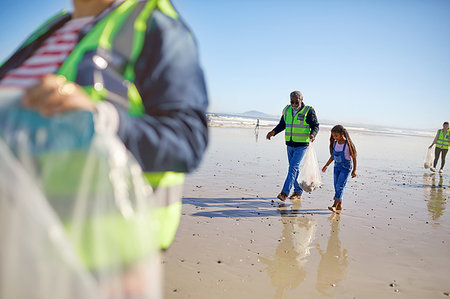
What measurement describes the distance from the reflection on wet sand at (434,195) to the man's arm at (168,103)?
20.3ft

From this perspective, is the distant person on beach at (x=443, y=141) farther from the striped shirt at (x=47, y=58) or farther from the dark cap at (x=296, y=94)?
the striped shirt at (x=47, y=58)

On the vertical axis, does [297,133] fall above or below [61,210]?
above

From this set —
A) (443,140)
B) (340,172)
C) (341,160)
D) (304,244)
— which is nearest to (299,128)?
(341,160)

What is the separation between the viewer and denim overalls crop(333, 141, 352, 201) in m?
5.51

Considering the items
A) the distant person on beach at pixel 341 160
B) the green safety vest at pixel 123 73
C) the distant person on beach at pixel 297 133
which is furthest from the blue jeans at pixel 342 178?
the green safety vest at pixel 123 73

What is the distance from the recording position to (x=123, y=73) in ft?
2.76

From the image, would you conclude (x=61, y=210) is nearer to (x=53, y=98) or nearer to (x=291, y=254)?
(x=53, y=98)

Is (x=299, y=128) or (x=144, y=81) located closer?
(x=144, y=81)

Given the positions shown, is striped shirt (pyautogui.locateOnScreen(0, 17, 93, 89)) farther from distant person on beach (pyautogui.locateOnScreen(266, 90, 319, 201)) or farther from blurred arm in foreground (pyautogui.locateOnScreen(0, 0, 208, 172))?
distant person on beach (pyautogui.locateOnScreen(266, 90, 319, 201))

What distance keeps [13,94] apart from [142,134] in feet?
1.01

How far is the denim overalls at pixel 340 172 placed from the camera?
18.1 feet

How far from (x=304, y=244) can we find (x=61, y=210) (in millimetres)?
3771

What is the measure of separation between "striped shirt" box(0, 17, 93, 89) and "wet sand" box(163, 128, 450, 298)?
7.36 ft

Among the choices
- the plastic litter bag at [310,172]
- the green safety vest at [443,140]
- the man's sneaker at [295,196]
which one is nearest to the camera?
the plastic litter bag at [310,172]
